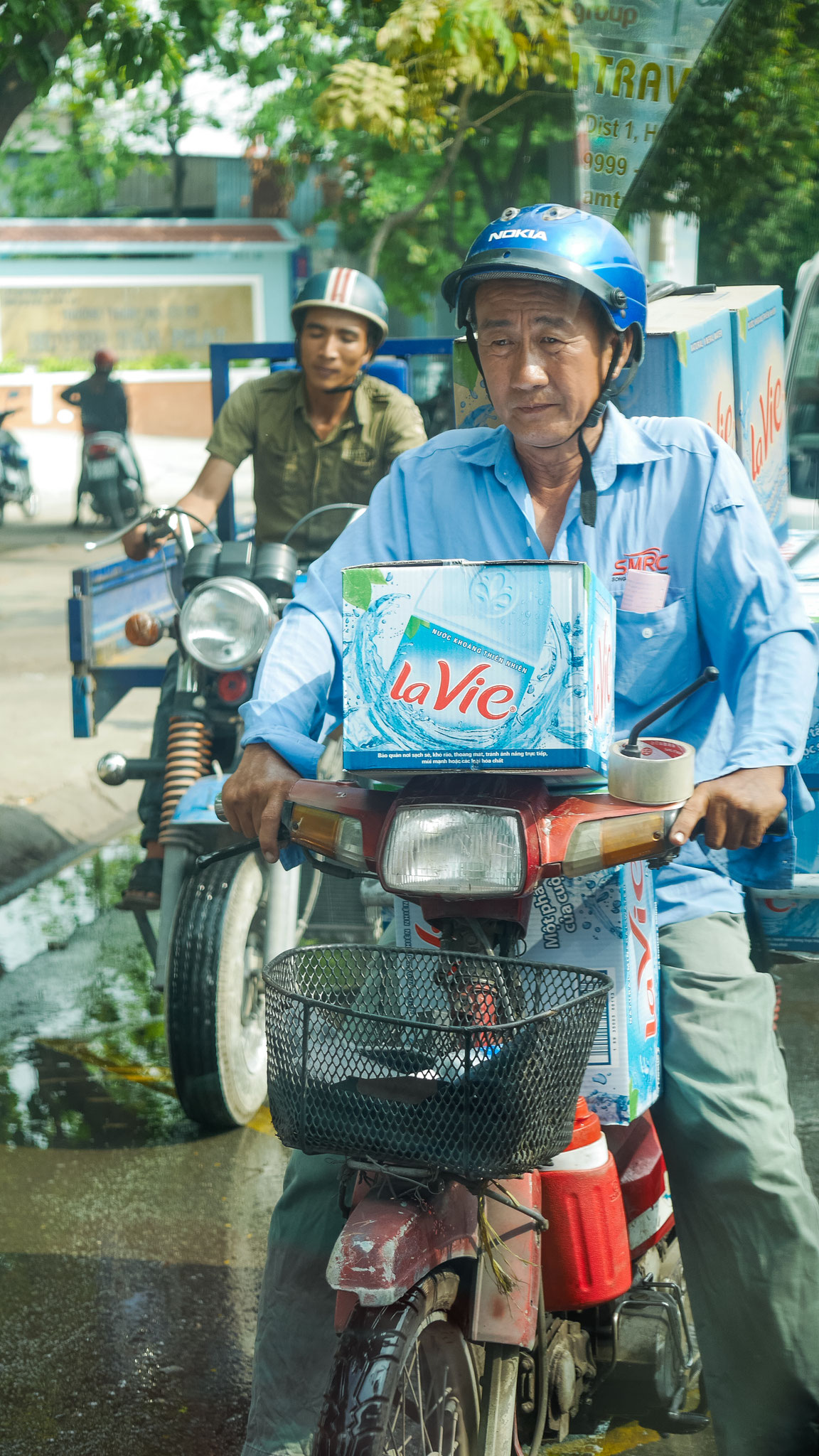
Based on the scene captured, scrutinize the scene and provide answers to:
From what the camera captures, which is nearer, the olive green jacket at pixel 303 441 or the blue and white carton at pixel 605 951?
the blue and white carton at pixel 605 951

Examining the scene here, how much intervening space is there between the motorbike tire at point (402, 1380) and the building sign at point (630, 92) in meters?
3.57

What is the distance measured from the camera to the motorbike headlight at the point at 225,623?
418cm

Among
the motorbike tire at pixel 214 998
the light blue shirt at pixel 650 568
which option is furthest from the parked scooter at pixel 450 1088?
the motorbike tire at pixel 214 998

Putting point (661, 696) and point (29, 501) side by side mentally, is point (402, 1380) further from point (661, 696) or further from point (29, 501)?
point (29, 501)

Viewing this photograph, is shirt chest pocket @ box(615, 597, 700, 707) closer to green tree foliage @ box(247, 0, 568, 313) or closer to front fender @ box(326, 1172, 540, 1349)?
front fender @ box(326, 1172, 540, 1349)

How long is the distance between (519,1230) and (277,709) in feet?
2.62

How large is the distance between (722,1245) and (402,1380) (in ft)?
1.98

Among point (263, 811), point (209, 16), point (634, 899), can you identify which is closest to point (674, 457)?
point (634, 899)

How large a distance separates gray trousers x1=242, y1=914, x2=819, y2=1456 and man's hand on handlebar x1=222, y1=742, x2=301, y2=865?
20.0 inches

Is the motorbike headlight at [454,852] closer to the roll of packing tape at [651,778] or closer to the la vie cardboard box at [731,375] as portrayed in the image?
the roll of packing tape at [651,778]

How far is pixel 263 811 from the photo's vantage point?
204 centimetres

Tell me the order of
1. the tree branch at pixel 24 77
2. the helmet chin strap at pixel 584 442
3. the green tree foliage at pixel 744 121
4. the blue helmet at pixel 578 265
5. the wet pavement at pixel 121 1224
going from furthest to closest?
the green tree foliage at pixel 744 121, the tree branch at pixel 24 77, the wet pavement at pixel 121 1224, the helmet chin strap at pixel 584 442, the blue helmet at pixel 578 265

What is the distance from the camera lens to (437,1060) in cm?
176

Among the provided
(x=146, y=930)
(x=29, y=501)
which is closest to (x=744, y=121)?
(x=146, y=930)
